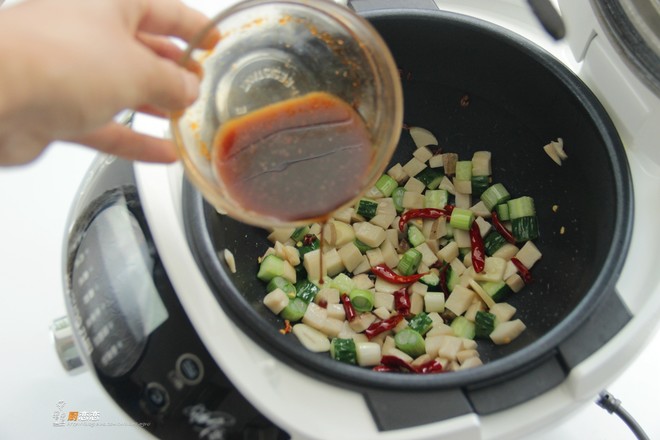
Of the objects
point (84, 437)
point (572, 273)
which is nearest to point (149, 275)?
point (84, 437)

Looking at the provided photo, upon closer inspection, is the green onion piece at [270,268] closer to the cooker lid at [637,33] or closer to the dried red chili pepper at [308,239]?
the dried red chili pepper at [308,239]

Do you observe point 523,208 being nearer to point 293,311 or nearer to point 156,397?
point 293,311

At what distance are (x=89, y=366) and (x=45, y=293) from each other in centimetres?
51

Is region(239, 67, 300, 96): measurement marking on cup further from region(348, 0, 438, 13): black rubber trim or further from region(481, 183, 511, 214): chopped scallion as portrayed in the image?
Answer: region(481, 183, 511, 214): chopped scallion

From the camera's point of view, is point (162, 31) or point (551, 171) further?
point (551, 171)

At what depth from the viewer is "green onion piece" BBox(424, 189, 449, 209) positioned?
4.06ft

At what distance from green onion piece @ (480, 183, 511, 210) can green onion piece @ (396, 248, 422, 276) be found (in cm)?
16

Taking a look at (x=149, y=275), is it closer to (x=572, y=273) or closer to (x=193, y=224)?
(x=193, y=224)

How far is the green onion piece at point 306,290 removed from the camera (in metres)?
1.11

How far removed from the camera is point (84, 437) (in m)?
1.20

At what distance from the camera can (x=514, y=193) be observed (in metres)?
1.21

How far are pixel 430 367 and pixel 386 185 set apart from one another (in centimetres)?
38

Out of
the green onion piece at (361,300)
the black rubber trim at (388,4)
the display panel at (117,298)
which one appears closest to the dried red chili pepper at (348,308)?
the green onion piece at (361,300)

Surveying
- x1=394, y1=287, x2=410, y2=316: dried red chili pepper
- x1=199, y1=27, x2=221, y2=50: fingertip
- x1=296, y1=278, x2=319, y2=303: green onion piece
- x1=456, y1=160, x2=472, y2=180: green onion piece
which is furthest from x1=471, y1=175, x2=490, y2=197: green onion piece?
x1=199, y1=27, x2=221, y2=50: fingertip
